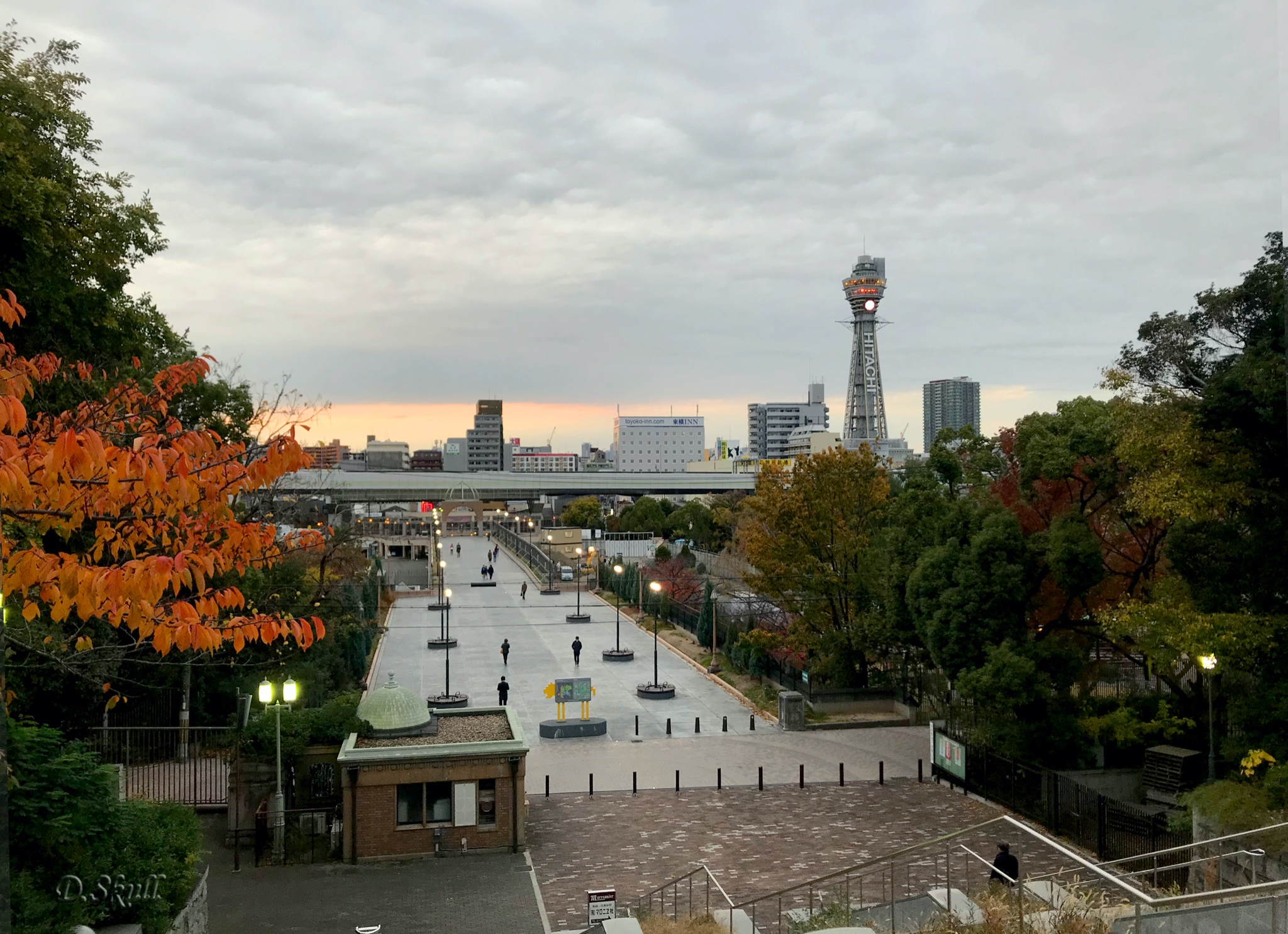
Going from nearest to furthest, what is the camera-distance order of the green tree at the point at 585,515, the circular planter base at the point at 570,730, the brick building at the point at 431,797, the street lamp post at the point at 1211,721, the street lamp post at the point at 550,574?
the street lamp post at the point at 1211,721 < the brick building at the point at 431,797 < the circular planter base at the point at 570,730 < the street lamp post at the point at 550,574 < the green tree at the point at 585,515

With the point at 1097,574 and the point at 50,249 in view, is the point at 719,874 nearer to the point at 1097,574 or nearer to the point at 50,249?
the point at 1097,574

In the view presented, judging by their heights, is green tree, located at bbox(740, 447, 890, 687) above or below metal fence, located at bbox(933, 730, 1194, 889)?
above

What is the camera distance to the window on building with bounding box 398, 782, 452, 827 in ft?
62.5

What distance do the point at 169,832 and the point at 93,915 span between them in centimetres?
237

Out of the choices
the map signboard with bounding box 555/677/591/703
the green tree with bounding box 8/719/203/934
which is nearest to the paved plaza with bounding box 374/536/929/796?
the map signboard with bounding box 555/677/591/703

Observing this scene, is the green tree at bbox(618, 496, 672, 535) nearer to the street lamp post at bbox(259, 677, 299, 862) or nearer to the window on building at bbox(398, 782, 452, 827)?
the window on building at bbox(398, 782, 452, 827)

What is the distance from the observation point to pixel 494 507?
192 meters

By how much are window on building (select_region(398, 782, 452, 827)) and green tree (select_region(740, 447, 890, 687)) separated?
14.8 meters

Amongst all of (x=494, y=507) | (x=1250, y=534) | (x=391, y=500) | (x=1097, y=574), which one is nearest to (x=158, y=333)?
(x=1097, y=574)

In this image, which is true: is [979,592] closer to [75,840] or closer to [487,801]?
[487,801]

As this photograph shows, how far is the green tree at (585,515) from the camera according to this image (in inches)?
4828

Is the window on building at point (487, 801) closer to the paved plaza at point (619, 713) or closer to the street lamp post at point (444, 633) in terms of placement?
the paved plaza at point (619, 713)

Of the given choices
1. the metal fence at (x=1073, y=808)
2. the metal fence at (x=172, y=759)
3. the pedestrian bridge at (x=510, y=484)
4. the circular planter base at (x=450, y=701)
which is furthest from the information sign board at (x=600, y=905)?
the pedestrian bridge at (x=510, y=484)

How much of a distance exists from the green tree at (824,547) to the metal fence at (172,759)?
16.3 metres
